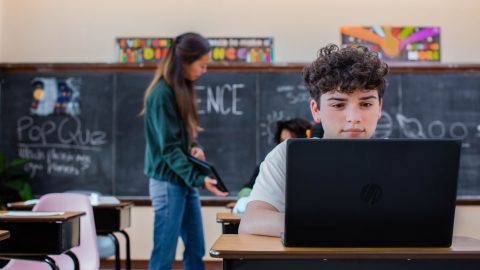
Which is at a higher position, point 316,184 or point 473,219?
point 316,184

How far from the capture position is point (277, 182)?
5.00 ft

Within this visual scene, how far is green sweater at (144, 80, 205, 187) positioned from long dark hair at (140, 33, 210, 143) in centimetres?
3

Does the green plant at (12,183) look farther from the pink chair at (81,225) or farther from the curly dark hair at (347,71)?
the curly dark hair at (347,71)

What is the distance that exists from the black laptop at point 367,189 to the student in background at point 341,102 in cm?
36

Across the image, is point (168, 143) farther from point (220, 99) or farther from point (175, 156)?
point (220, 99)

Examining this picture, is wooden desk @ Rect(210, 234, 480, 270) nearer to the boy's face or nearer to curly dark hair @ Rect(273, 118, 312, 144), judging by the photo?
the boy's face

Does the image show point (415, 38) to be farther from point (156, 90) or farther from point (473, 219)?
point (156, 90)

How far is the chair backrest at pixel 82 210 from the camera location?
3.17m

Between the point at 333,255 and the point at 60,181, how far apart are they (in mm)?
4489

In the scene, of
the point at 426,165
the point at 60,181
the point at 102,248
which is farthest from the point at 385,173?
the point at 60,181

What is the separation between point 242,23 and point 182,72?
240cm

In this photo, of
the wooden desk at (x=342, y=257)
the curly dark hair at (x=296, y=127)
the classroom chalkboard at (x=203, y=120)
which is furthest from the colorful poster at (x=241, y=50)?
the wooden desk at (x=342, y=257)

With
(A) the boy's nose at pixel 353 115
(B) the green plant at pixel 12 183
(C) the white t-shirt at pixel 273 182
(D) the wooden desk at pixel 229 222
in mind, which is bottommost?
(B) the green plant at pixel 12 183

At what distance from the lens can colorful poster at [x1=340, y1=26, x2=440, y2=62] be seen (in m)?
5.25
